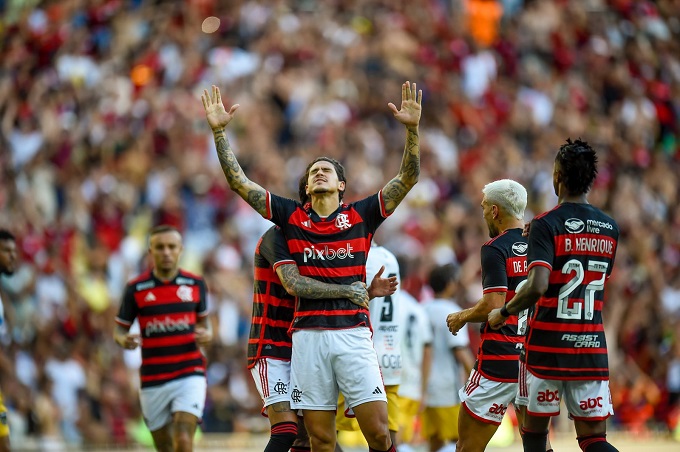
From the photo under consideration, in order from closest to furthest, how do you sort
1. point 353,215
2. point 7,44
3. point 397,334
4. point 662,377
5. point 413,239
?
point 353,215, point 397,334, point 662,377, point 413,239, point 7,44

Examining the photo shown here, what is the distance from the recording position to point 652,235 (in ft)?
61.9

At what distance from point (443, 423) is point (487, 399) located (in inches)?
141

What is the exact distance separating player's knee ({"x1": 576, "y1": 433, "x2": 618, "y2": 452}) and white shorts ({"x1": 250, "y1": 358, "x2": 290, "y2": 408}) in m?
2.26

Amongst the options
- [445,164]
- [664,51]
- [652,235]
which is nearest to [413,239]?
[445,164]

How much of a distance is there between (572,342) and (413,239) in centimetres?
1109

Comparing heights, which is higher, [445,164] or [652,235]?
[445,164]

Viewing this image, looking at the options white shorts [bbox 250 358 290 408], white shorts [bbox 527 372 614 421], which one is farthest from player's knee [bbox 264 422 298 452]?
white shorts [bbox 527 372 614 421]

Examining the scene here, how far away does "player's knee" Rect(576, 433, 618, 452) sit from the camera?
705cm

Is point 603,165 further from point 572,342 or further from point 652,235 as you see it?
point 572,342

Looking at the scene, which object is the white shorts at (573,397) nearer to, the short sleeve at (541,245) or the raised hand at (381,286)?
the short sleeve at (541,245)

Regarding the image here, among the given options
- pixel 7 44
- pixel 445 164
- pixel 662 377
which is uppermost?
pixel 7 44

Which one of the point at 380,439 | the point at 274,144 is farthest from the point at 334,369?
the point at 274,144

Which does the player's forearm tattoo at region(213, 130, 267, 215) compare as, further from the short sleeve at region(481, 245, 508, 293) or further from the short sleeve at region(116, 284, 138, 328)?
the short sleeve at region(116, 284, 138, 328)

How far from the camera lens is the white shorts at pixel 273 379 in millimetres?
8266
